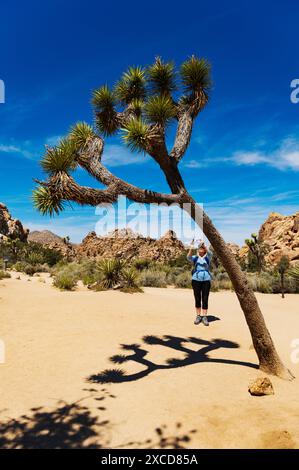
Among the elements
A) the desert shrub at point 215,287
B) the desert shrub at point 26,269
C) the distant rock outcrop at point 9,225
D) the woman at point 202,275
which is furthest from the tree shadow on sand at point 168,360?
the distant rock outcrop at point 9,225

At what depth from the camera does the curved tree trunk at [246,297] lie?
18.8 ft

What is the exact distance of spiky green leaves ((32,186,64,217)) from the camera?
5.86m

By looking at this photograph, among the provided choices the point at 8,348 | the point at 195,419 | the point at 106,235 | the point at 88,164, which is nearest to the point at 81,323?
the point at 8,348

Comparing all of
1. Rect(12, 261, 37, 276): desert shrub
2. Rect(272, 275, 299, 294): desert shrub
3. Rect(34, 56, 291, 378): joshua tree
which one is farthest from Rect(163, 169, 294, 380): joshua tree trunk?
Rect(12, 261, 37, 276): desert shrub

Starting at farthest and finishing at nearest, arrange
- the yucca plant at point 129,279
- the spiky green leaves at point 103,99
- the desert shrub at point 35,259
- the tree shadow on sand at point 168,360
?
the desert shrub at point 35,259 → the yucca plant at point 129,279 → the spiky green leaves at point 103,99 → the tree shadow on sand at point 168,360

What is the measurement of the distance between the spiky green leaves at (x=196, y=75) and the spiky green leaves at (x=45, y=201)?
377 cm

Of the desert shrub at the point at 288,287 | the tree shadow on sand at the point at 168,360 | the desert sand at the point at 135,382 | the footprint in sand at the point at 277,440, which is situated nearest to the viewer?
the footprint in sand at the point at 277,440

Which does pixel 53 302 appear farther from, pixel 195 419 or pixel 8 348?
pixel 195 419

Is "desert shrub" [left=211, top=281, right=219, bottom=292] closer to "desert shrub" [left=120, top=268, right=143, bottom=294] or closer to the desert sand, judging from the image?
"desert shrub" [left=120, top=268, right=143, bottom=294]

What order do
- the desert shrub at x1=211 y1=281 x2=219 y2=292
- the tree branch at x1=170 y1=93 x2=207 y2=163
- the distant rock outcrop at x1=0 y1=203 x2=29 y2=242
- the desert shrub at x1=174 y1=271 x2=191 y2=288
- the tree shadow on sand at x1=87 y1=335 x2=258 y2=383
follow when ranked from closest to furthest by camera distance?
the tree shadow on sand at x1=87 y1=335 x2=258 y2=383 → the tree branch at x1=170 y1=93 x2=207 y2=163 → the desert shrub at x1=211 y1=281 x2=219 y2=292 → the desert shrub at x1=174 y1=271 x2=191 y2=288 → the distant rock outcrop at x1=0 y1=203 x2=29 y2=242

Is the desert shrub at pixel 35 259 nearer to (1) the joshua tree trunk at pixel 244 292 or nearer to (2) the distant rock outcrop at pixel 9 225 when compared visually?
(1) the joshua tree trunk at pixel 244 292

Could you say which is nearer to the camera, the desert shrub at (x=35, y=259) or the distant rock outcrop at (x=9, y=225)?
the desert shrub at (x=35, y=259)

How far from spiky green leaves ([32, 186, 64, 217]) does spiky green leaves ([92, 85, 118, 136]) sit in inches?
91.6
